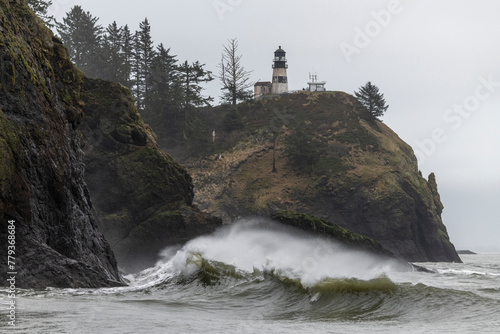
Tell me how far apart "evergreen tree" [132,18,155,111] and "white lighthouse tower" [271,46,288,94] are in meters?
27.8

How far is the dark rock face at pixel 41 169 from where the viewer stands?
55.8ft

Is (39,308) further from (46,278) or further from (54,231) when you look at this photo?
(54,231)

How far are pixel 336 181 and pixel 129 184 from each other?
117ft

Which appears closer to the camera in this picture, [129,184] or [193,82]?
[129,184]

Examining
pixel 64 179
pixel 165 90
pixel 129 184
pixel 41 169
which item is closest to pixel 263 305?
pixel 41 169

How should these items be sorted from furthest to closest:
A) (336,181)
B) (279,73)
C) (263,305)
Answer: (279,73)
(336,181)
(263,305)

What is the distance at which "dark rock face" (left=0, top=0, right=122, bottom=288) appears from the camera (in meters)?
17.0

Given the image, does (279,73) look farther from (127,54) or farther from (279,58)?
(127,54)

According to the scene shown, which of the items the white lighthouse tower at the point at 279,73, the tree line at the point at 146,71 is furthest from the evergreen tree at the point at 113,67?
the white lighthouse tower at the point at 279,73

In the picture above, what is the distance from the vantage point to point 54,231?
64.2 feet

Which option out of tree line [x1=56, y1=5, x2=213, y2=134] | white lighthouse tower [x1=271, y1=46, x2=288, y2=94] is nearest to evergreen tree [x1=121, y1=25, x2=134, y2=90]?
tree line [x1=56, y1=5, x2=213, y2=134]

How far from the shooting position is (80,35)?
9125cm

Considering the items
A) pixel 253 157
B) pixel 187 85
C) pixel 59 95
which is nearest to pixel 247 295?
pixel 59 95

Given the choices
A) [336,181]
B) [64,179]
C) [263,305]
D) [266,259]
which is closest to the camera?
[263,305]
